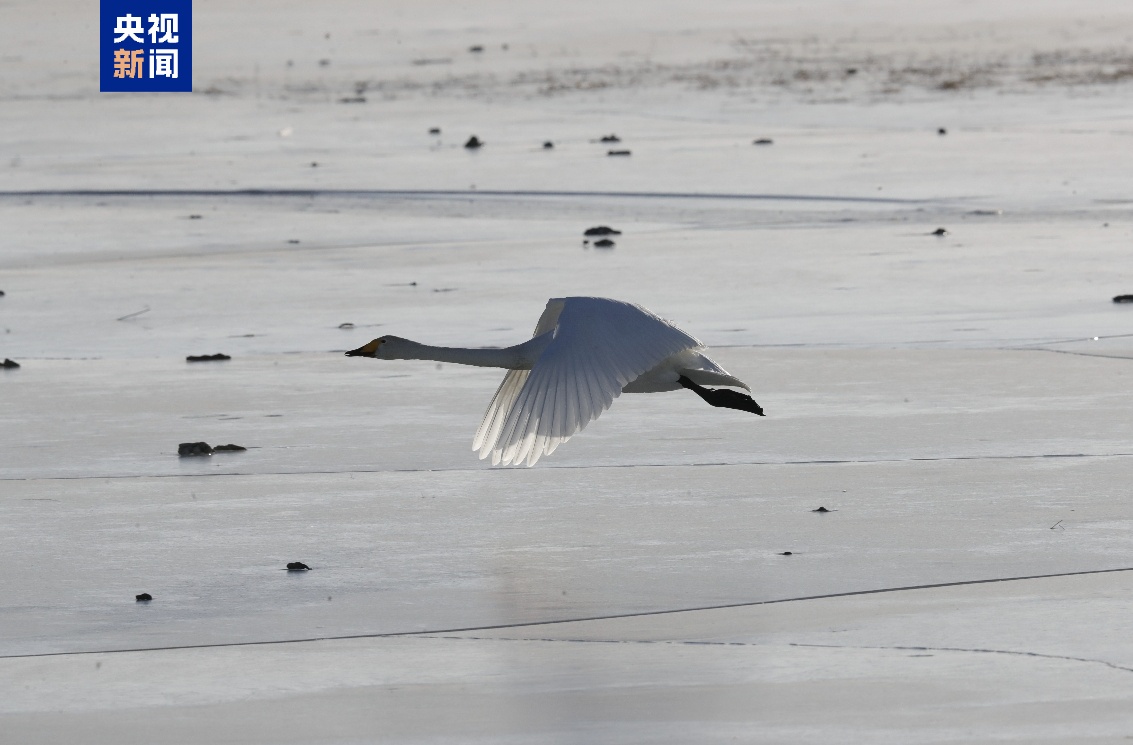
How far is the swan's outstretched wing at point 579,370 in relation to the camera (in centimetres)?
778

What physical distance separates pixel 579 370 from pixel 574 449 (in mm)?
1616

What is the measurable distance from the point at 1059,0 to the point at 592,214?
30.6 meters

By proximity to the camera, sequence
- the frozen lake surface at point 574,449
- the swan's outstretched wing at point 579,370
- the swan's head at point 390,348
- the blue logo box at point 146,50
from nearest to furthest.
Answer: the frozen lake surface at point 574,449
the swan's outstretched wing at point 579,370
the swan's head at point 390,348
the blue logo box at point 146,50

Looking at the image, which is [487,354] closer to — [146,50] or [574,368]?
[574,368]

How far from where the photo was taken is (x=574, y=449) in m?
9.55

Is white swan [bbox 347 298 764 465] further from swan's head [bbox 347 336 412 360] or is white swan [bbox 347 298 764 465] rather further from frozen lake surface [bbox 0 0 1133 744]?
frozen lake surface [bbox 0 0 1133 744]

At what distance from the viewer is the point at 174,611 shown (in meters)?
7.04

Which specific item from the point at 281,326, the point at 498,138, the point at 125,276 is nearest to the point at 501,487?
the point at 281,326

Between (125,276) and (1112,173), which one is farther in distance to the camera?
(1112,173)

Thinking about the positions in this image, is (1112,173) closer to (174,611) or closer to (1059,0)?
(174,611)

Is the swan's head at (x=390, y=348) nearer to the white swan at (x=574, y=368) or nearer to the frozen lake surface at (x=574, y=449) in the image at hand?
the white swan at (x=574, y=368)

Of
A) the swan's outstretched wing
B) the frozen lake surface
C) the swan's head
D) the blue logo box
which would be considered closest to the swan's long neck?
the swan's head

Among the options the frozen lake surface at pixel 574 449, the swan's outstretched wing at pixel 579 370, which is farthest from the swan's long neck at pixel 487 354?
the frozen lake surface at pixel 574 449

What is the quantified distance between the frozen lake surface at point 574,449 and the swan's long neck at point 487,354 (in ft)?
1.59
